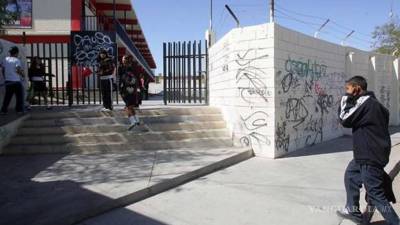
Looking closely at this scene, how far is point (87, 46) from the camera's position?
12719 mm

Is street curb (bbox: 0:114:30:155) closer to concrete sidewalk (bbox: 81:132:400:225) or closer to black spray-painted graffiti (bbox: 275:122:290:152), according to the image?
concrete sidewalk (bbox: 81:132:400:225)

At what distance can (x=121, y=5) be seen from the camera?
29031mm

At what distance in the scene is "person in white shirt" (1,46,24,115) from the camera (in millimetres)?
10508

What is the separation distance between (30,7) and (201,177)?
1707 centimetres

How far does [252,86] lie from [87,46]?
4.90m

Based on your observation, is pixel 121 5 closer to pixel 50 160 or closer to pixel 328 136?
pixel 328 136

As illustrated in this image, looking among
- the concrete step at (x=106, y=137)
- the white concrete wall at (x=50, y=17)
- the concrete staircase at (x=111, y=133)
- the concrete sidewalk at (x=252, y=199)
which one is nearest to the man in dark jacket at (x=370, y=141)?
the concrete sidewalk at (x=252, y=199)

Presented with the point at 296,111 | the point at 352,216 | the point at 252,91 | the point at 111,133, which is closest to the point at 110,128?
the point at 111,133

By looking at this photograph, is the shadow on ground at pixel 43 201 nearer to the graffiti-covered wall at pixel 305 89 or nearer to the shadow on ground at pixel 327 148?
the graffiti-covered wall at pixel 305 89

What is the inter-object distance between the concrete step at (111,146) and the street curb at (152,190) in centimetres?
116

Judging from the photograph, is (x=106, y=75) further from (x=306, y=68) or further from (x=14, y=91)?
(x=306, y=68)

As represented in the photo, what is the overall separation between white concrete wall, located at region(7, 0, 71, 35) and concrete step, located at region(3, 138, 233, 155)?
13368mm

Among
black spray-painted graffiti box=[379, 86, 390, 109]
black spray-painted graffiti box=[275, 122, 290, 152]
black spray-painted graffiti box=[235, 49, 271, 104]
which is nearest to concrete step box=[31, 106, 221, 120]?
black spray-painted graffiti box=[235, 49, 271, 104]

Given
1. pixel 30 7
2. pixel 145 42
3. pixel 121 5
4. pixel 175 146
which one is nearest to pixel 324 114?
pixel 175 146
